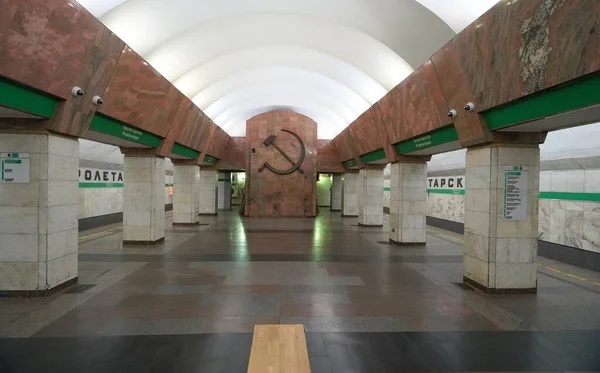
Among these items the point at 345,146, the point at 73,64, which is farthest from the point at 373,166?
the point at 73,64

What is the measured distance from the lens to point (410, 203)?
499 inches

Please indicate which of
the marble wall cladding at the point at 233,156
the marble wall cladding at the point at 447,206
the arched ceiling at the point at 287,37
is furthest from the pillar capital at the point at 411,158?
the marble wall cladding at the point at 233,156

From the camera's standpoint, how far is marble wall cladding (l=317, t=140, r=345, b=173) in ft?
78.4

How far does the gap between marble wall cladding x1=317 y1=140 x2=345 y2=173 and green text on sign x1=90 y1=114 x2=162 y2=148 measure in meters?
14.0

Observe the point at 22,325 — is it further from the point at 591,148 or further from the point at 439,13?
the point at 591,148

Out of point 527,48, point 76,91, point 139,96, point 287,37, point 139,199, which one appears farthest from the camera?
point 287,37

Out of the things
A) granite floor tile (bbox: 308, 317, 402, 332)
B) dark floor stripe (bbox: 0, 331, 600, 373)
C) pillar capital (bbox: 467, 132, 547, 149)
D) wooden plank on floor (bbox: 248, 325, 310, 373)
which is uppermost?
pillar capital (bbox: 467, 132, 547, 149)

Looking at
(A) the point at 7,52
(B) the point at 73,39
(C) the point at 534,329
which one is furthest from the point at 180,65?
(C) the point at 534,329

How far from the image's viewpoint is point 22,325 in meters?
5.11

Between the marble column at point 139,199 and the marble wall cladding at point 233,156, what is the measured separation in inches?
459

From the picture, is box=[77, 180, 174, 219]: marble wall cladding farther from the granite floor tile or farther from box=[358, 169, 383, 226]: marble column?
the granite floor tile

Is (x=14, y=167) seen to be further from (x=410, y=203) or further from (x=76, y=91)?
(x=410, y=203)

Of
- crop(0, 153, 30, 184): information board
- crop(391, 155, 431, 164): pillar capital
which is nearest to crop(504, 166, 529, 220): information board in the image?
crop(391, 155, 431, 164): pillar capital

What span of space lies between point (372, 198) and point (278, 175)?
24.7ft
